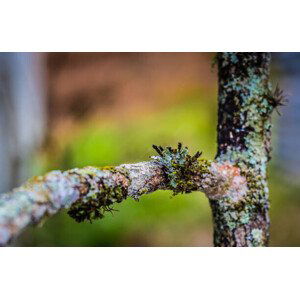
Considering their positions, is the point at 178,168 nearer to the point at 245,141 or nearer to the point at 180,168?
the point at 180,168

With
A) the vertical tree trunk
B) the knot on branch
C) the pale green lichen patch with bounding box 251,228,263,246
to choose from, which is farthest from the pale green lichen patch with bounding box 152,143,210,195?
the pale green lichen patch with bounding box 251,228,263,246

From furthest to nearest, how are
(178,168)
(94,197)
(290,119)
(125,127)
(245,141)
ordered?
(125,127) < (290,119) < (245,141) < (178,168) < (94,197)

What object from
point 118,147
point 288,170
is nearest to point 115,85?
point 118,147

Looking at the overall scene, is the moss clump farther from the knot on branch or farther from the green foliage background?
the green foliage background

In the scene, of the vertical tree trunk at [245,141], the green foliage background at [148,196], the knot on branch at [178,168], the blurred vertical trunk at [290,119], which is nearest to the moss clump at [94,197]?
the knot on branch at [178,168]

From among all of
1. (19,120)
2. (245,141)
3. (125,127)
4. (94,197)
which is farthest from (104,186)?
(19,120)
